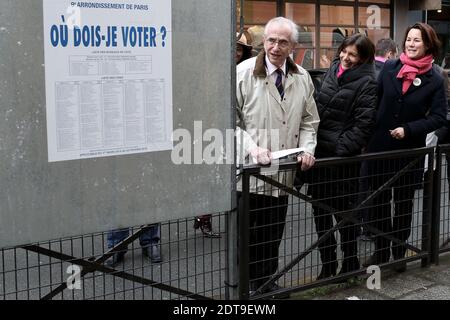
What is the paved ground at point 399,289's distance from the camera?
4.58 meters

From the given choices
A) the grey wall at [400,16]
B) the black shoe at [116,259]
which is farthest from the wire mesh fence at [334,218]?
the grey wall at [400,16]

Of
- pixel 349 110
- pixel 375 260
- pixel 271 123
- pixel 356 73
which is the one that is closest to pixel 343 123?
pixel 349 110

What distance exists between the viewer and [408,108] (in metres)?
4.84

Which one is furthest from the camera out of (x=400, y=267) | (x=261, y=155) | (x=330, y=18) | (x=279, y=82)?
(x=330, y=18)

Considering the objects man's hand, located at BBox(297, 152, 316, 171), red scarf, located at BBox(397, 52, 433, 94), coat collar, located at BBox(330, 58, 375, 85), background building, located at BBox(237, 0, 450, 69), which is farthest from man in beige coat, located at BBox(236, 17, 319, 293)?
background building, located at BBox(237, 0, 450, 69)

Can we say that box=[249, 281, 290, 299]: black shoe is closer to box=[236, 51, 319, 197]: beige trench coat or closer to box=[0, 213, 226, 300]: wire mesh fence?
box=[0, 213, 226, 300]: wire mesh fence

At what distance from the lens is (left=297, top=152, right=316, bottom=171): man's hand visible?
13.5 ft

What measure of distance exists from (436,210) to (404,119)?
33.6 inches

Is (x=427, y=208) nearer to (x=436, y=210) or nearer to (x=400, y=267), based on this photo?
(x=436, y=210)

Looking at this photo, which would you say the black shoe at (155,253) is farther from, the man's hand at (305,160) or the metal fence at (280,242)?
the man's hand at (305,160)

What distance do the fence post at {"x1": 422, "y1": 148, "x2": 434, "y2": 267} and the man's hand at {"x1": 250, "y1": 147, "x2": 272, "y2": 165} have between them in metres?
1.65

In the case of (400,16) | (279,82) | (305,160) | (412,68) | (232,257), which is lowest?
(232,257)

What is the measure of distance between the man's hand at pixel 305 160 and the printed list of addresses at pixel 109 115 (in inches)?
40.1

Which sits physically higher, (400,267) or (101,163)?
(101,163)
